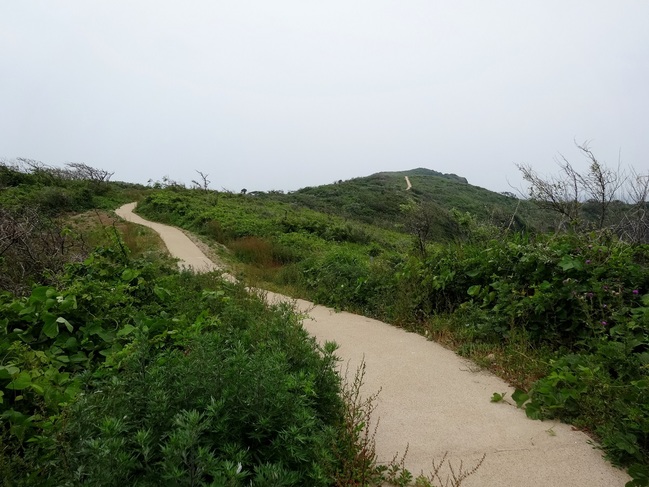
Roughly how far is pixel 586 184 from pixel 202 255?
10112 millimetres

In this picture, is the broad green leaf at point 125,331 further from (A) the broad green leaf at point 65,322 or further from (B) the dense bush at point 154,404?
(A) the broad green leaf at point 65,322

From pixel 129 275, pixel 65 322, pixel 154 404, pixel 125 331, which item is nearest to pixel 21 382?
pixel 65 322

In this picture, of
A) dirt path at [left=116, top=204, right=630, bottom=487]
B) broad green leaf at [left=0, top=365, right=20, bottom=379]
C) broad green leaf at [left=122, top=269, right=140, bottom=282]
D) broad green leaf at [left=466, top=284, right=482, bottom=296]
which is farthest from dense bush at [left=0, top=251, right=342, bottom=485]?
broad green leaf at [left=466, top=284, right=482, bottom=296]

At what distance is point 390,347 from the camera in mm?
5246

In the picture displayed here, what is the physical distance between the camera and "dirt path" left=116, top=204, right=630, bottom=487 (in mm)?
2723

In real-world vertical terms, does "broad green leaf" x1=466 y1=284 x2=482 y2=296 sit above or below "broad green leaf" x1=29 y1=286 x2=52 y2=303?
above

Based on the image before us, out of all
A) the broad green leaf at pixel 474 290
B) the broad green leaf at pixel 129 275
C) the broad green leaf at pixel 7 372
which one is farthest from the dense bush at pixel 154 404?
the broad green leaf at pixel 474 290

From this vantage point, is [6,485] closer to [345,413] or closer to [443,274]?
[345,413]

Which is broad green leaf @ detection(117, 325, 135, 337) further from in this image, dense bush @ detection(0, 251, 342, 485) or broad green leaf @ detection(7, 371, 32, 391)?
broad green leaf @ detection(7, 371, 32, 391)

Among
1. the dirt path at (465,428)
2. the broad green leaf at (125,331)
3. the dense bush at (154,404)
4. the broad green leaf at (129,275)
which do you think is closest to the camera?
the dense bush at (154,404)

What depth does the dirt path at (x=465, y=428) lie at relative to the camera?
272 cm

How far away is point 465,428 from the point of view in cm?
326

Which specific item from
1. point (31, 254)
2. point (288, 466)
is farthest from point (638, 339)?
point (31, 254)

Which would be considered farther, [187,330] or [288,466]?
[187,330]
